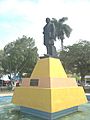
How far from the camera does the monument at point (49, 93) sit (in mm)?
10711

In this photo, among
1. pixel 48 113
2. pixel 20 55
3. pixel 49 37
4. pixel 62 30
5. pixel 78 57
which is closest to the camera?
pixel 48 113

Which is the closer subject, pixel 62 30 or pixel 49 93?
pixel 49 93

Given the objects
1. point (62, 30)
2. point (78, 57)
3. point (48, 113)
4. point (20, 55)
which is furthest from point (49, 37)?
point (62, 30)

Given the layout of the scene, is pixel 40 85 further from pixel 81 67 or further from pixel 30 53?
pixel 30 53

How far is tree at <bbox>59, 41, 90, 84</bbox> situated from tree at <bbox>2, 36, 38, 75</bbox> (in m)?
5.64

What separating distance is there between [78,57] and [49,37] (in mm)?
16190

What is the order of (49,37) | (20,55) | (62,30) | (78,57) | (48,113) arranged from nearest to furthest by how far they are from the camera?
(48,113) → (49,37) → (78,57) → (20,55) → (62,30)

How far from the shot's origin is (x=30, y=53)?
34.4 meters

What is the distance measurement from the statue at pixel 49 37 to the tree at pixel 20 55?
60.4 ft

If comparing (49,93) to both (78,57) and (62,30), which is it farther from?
(62,30)

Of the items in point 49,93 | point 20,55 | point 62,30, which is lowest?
point 49,93

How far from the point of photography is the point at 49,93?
10.6 m

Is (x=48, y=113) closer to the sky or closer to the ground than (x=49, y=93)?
closer to the ground

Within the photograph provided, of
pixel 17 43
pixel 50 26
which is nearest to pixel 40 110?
pixel 50 26
